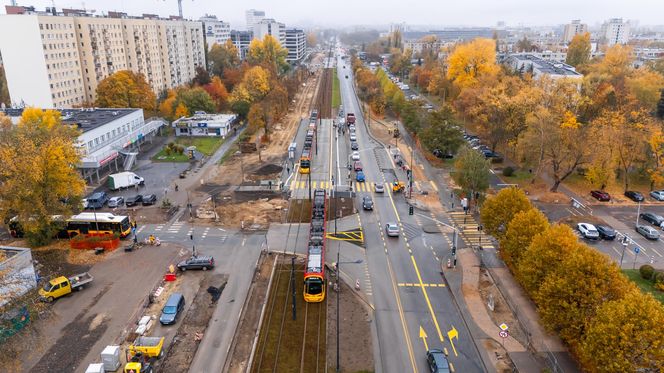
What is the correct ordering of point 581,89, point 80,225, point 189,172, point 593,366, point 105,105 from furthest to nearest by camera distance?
point 105,105
point 581,89
point 189,172
point 80,225
point 593,366

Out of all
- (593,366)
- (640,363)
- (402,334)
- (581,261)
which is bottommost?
(402,334)

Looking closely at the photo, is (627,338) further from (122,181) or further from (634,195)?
(122,181)

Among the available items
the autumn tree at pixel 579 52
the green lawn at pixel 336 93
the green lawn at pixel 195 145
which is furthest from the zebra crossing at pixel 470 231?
the autumn tree at pixel 579 52

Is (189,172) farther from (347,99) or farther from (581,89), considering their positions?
(347,99)


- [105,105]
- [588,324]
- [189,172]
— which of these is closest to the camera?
[588,324]

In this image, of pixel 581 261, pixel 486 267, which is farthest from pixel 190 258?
pixel 581 261

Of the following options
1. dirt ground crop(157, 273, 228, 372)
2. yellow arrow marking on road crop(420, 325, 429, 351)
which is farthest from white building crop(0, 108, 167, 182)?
yellow arrow marking on road crop(420, 325, 429, 351)

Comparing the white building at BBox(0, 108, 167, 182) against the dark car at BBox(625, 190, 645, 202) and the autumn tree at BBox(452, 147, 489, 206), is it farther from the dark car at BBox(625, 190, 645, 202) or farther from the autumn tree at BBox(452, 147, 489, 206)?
the dark car at BBox(625, 190, 645, 202)
